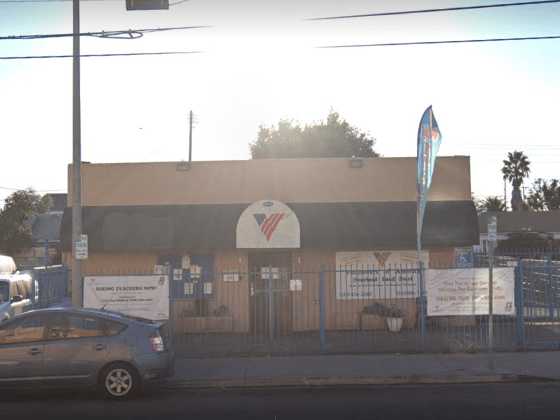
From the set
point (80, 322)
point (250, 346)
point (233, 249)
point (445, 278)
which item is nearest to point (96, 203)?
point (233, 249)

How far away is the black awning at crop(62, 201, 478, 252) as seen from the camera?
17344mm

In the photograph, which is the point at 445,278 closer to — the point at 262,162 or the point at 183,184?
the point at 262,162

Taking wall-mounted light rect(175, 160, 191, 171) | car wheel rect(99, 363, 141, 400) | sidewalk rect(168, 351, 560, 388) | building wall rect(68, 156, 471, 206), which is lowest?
sidewalk rect(168, 351, 560, 388)

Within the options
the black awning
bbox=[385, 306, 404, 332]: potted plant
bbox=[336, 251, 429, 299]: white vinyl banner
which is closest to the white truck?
the black awning

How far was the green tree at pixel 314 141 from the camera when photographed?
4350 cm

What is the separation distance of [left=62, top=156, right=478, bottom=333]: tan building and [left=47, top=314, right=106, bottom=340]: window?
6.70 meters

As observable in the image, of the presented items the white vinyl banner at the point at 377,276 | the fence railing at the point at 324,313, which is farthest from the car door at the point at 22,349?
the white vinyl banner at the point at 377,276

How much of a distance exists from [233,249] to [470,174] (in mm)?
6707

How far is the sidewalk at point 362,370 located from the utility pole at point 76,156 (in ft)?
8.47

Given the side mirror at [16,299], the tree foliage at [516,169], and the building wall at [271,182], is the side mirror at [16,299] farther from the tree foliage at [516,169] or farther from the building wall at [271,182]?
the tree foliage at [516,169]

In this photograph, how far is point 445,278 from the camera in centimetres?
1487

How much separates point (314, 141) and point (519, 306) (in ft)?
98.0

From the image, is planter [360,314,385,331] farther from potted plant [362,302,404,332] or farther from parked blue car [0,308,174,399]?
parked blue car [0,308,174,399]

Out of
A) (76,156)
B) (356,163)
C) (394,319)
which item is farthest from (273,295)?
(76,156)
